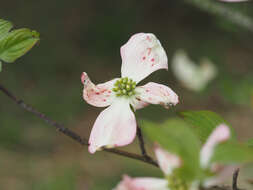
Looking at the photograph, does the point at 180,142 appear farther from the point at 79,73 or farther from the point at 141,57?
the point at 79,73

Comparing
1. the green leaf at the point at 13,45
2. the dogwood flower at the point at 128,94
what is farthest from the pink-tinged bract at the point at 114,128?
the green leaf at the point at 13,45

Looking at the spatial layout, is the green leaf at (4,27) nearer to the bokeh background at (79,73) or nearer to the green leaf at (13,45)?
the green leaf at (13,45)

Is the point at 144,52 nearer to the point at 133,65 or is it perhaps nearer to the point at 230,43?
the point at 133,65

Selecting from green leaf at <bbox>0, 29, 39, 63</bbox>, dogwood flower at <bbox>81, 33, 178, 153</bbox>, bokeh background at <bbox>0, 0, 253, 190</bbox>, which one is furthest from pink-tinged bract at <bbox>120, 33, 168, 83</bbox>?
bokeh background at <bbox>0, 0, 253, 190</bbox>

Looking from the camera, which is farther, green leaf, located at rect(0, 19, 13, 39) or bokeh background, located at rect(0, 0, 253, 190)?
bokeh background, located at rect(0, 0, 253, 190)

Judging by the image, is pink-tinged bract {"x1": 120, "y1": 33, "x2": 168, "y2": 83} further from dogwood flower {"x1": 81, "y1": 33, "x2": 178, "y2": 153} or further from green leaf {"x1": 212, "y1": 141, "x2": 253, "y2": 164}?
green leaf {"x1": 212, "y1": 141, "x2": 253, "y2": 164}

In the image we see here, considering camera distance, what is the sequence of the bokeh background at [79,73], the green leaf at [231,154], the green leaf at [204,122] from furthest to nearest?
the bokeh background at [79,73] → the green leaf at [204,122] → the green leaf at [231,154]

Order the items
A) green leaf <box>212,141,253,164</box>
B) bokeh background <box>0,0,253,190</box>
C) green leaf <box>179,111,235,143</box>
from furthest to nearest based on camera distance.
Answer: bokeh background <box>0,0,253,190</box> < green leaf <box>179,111,235,143</box> < green leaf <box>212,141,253,164</box>
